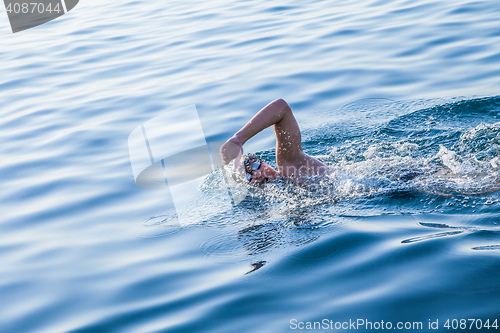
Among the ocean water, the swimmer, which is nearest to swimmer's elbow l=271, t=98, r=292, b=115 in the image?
the swimmer

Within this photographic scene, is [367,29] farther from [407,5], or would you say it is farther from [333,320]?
[333,320]

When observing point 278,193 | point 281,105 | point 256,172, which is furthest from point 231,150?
point 278,193

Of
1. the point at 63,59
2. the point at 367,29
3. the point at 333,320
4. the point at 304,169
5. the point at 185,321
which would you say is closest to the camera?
the point at 333,320

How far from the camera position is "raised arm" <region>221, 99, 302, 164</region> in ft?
13.3

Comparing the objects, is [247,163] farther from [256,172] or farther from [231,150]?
[231,150]

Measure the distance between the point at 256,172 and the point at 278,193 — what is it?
0.30 meters

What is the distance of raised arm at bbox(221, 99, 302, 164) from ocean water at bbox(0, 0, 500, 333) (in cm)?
40

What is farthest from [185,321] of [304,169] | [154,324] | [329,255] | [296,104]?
[296,104]

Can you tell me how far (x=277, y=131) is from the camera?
4.61m

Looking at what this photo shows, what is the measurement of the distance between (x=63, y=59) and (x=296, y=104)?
270 inches

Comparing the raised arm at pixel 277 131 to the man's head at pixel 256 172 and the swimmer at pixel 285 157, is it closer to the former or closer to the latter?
the swimmer at pixel 285 157

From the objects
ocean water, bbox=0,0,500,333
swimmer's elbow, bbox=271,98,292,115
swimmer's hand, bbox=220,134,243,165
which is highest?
swimmer's elbow, bbox=271,98,292,115

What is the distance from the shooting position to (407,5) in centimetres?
1208

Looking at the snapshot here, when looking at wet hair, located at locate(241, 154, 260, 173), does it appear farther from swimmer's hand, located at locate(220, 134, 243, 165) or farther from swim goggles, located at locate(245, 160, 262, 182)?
swimmer's hand, located at locate(220, 134, 243, 165)
